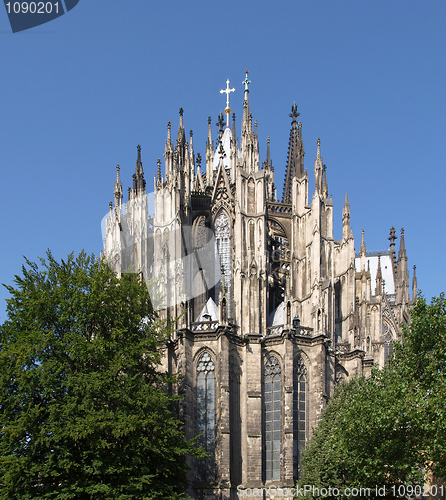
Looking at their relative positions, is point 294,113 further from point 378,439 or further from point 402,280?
point 378,439

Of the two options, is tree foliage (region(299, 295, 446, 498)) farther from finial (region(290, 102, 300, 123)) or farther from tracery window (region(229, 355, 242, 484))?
finial (region(290, 102, 300, 123))

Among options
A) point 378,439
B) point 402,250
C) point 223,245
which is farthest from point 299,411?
point 402,250

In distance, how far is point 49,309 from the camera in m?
39.0

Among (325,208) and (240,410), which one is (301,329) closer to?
(240,410)

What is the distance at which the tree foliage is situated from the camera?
108 feet

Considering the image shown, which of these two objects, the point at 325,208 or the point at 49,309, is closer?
the point at 49,309

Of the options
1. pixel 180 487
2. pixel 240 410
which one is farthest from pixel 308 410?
pixel 180 487

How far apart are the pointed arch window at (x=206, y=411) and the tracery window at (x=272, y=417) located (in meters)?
3.74

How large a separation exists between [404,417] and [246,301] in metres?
22.7

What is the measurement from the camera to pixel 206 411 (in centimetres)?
5019

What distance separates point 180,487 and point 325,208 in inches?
1008

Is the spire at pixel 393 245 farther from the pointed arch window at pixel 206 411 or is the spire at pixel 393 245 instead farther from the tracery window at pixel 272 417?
the pointed arch window at pixel 206 411

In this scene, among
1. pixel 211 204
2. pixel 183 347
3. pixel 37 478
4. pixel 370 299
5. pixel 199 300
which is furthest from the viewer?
pixel 370 299

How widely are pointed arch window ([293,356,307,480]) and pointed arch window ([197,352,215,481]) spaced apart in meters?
5.28
